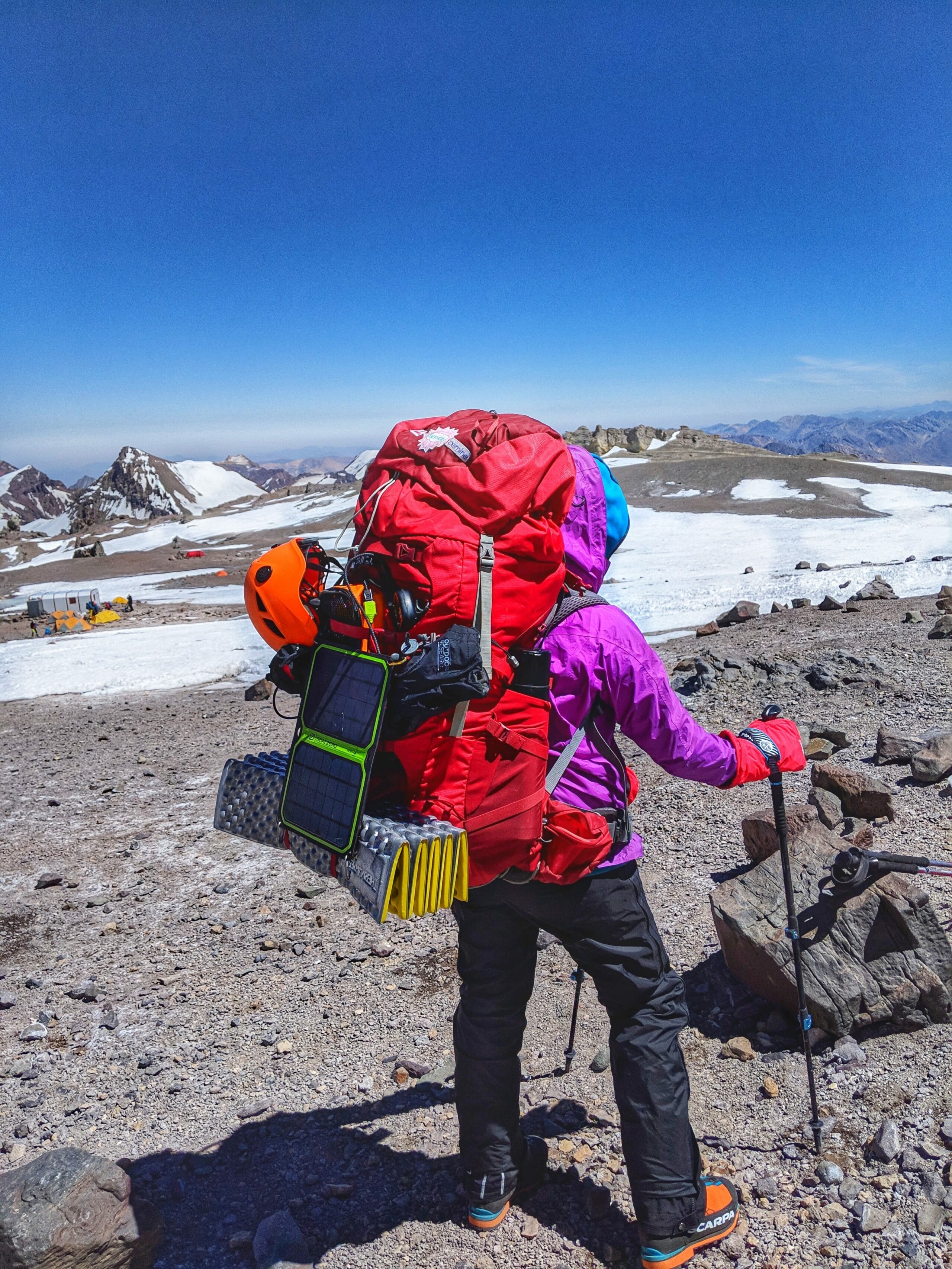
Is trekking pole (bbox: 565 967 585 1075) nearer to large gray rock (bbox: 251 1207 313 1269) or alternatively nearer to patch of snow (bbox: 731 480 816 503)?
large gray rock (bbox: 251 1207 313 1269)

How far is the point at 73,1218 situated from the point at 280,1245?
2.32ft

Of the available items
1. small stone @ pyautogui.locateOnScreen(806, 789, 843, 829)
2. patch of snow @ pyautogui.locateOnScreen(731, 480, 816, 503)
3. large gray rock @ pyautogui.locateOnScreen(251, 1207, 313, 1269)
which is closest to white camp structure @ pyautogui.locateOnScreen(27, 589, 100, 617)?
small stone @ pyautogui.locateOnScreen(806, 789, 843, 829)

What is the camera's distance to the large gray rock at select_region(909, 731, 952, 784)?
5398mm

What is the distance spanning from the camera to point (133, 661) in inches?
635

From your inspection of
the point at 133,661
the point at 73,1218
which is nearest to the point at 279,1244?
the point at 73,1218

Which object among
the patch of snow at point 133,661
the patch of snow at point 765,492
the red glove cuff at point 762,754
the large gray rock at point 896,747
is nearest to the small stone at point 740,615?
the large gray rock at point 896,747

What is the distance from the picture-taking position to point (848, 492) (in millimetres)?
35844

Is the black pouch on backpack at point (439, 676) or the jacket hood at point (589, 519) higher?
Result: the jacket hood at point (589, 519)

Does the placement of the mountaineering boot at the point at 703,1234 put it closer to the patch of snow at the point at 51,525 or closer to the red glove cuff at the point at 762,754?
the red glove cuff at the point at 762,754

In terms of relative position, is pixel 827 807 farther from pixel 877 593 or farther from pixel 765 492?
pixel 765 492

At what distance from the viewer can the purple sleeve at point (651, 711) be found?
2465 mm

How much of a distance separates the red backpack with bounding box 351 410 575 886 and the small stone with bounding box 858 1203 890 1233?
1765 mm

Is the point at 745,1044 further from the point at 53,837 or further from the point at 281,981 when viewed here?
the point at 53,837

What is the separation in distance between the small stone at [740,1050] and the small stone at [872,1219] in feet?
2.67
